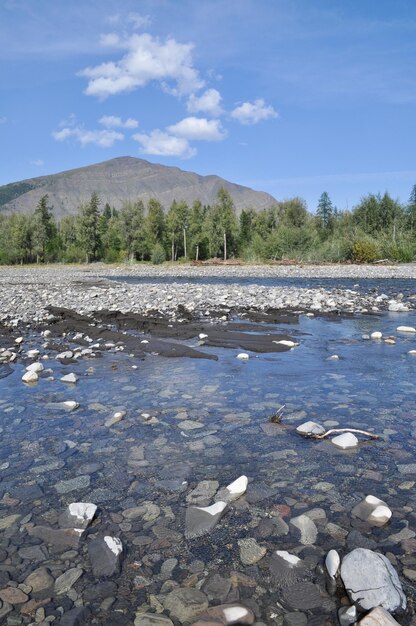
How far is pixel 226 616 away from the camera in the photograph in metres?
2.40

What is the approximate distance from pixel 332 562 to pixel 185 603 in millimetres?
934

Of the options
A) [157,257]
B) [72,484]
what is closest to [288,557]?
[72,484]

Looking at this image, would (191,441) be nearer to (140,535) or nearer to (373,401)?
(140,535)

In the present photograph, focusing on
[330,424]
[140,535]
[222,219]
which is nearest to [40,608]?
[140,535]

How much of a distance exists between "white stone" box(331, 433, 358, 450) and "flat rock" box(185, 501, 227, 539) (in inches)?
63.8

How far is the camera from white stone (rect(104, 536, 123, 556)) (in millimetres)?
2911

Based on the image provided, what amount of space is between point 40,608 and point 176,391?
161 inches

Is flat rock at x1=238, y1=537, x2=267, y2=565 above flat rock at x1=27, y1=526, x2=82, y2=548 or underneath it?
underneath

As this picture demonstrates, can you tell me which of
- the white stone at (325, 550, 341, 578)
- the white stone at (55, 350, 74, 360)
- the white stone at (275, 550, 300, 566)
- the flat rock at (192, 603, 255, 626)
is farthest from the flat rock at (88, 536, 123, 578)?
the white stone at (55, 350, 74, 360)

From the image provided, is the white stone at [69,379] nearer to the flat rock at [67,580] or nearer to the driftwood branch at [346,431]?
the driftwood branch at [346,431]

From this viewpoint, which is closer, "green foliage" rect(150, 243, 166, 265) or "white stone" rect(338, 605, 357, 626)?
"white stone" rect(338, 605, 357, 626)

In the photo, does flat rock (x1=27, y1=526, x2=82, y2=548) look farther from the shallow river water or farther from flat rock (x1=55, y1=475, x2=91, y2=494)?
flat rock (x1=55, y1=475, x2=91, y2=494)

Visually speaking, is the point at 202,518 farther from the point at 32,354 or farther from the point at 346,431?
the point at 32,354

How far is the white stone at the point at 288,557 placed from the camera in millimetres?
2842
